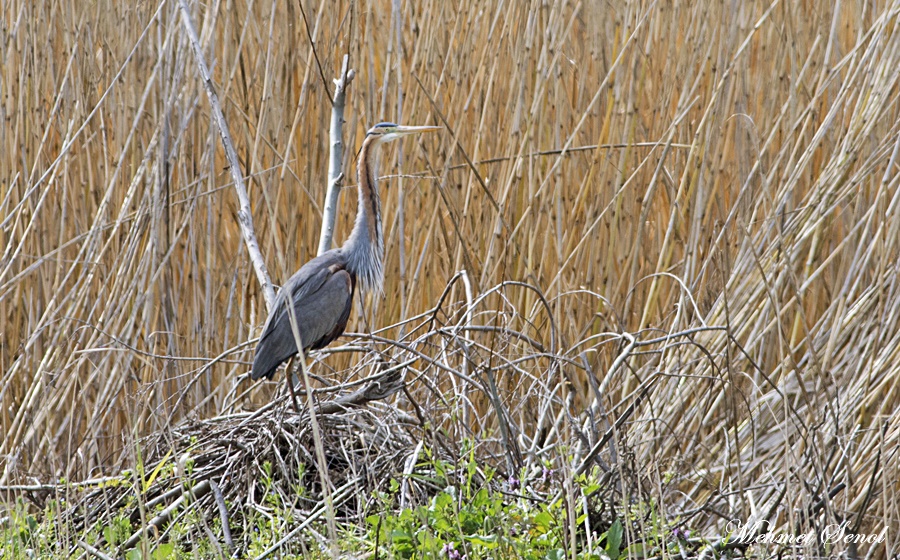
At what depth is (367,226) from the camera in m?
2.12

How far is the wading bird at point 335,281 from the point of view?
1972 mm

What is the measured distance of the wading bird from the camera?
6.47 feet

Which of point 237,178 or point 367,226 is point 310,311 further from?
point 237,178

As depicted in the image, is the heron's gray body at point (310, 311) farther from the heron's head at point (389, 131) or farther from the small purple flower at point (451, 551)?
the small purple flower at point (451, 551)

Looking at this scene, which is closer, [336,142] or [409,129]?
[336,142]

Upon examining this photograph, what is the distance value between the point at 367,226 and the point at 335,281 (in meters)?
0.14

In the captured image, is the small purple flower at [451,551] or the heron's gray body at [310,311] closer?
the small purple flower at [451,551]

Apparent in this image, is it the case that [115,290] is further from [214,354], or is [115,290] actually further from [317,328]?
[317,328]

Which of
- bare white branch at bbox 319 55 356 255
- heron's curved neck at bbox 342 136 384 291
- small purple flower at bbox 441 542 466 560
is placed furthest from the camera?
heron's curved neck at bbox 342 136 384 291

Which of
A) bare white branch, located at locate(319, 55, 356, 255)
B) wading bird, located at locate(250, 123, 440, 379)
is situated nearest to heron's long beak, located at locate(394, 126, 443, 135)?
wading bird, located at locate(250, 123, 440, 379)

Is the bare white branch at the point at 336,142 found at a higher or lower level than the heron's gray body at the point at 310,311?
higher
